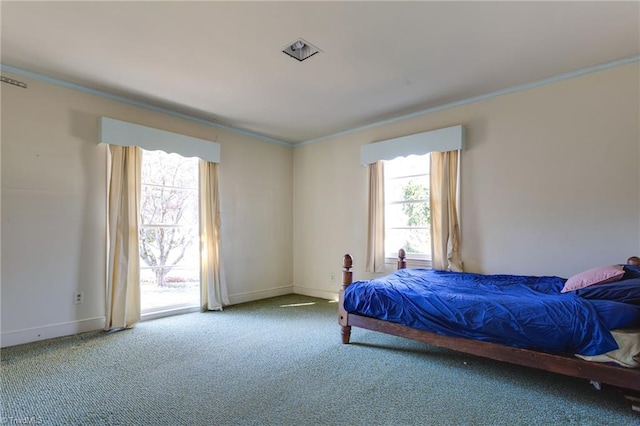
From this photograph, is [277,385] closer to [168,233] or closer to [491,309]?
[491,309]

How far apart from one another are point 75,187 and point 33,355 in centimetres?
159

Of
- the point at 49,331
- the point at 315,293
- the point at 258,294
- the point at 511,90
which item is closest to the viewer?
the point at 49,331

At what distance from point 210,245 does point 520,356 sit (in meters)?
3.55

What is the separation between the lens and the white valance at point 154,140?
3465mm

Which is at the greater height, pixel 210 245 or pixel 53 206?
pixel 53 206

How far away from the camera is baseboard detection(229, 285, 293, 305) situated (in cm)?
464

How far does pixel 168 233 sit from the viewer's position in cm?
407

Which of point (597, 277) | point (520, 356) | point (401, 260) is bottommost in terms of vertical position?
point (520, 356)

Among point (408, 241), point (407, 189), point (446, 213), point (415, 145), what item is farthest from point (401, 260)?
point (415, 145)

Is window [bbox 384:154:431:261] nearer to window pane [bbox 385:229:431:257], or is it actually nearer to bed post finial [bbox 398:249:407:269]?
window pane [bbox 385:229:431:257]

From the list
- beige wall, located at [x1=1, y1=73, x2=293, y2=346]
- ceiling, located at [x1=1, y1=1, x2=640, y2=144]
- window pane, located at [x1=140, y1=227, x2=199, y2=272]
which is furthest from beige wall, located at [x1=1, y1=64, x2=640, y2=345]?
window pane, located at [x1=140, y1=227, x2=199, y2=272]

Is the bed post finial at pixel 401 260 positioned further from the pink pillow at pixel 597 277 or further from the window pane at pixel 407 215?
the pink pillow at pixel 597 277

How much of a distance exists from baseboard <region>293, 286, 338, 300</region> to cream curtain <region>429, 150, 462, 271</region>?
1.71m

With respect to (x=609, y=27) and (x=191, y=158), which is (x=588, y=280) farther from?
(x=191, y=158)
